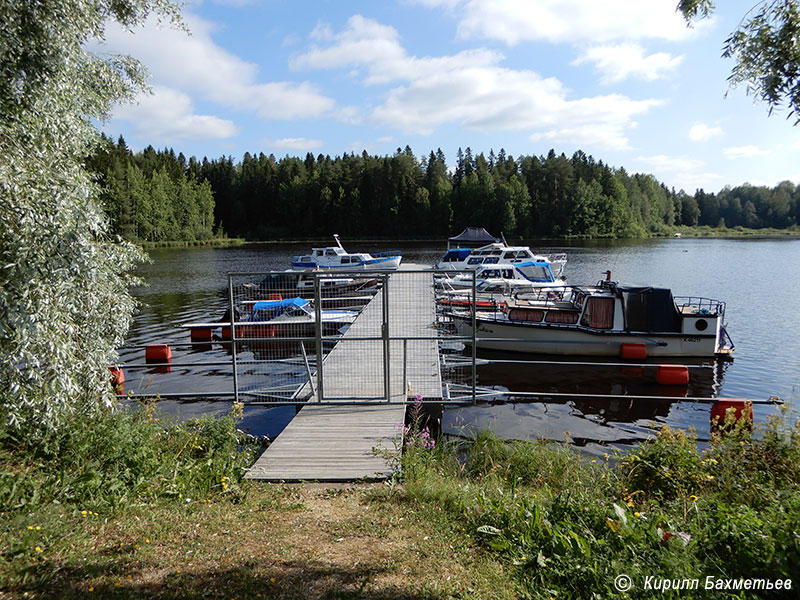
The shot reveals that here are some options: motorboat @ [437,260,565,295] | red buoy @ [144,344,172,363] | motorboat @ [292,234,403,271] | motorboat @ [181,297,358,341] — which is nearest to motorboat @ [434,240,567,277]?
motorboat @ [437,260,565,295]

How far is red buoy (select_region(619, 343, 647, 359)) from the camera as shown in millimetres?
18312

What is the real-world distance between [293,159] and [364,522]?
132 meters

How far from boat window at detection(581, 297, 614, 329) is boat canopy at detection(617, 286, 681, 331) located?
50 cm

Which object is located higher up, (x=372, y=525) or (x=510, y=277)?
(x=510, y=277)

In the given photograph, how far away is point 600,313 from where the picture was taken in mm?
18781

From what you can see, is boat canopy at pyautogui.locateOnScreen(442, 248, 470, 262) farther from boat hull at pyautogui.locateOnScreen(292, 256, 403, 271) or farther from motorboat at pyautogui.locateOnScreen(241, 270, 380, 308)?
motorboat at pyautogui.locateOnScreen(241, 270, 380, 308)

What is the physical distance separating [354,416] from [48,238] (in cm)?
549

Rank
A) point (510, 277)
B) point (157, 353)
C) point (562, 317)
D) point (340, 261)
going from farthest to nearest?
point (340, 261)
point (510, 277)
point (562, 317)
point (157, 353)

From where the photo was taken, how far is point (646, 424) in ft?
44.5

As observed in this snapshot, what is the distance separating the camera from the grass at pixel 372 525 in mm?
4129

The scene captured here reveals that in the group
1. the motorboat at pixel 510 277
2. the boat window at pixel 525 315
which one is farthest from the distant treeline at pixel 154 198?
the boat window at pixel 525 315

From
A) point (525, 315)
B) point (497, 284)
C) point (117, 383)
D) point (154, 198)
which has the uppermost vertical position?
point (154, 198)

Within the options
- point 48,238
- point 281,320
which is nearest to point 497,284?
point 281,320

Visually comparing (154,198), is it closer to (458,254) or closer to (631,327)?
(458,254)
